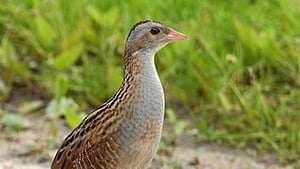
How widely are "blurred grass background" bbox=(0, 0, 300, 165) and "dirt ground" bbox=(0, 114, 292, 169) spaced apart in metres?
0.09

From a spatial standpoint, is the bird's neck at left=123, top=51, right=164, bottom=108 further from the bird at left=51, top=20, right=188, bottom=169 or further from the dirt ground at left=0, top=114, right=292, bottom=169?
the dirt ground at left=0, top=114, right=292, bottom=169

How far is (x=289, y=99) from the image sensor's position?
22.1 feet

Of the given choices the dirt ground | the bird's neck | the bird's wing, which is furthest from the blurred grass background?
the bird's neck

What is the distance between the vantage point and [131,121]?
4.95m

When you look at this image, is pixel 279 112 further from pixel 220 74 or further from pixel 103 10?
pixel 103 10

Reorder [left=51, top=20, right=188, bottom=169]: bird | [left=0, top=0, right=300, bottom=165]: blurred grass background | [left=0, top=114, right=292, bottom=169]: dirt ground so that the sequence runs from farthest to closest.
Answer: [left=0, top=0, right=300, bottom=165]: blurred grass background → [left=0, top=114, right=292, bottom=169]: dirt ground → [left=51, top=20, right=188, bottom=169]: bird

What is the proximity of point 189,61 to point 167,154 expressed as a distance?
2.50 ft

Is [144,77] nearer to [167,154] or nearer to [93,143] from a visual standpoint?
[93,143]

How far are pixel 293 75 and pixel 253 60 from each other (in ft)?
1.02

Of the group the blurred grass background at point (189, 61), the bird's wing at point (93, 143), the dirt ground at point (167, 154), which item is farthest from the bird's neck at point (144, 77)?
the blurred grass background at point (189, 61)

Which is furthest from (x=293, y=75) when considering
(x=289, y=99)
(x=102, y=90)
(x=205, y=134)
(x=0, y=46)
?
(x=0, y=46)

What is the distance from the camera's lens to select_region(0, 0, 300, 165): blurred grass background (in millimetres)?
6668

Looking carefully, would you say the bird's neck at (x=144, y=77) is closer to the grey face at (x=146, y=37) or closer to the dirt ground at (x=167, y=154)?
the grey face at (x=146, y=37)

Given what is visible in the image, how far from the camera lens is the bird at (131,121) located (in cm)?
493
